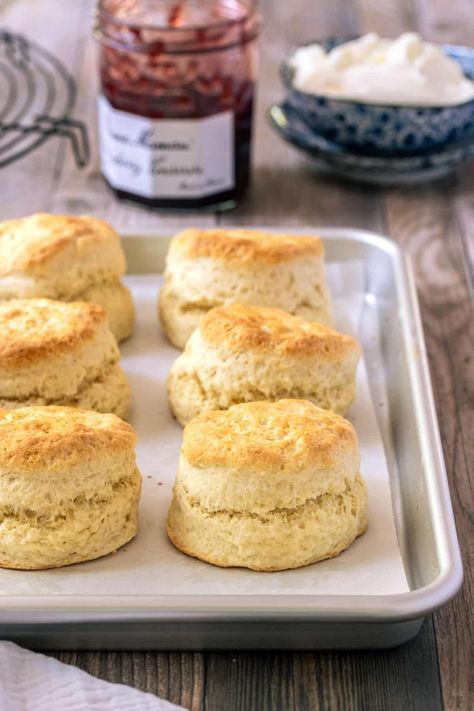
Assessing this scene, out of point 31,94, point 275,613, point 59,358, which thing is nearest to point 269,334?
point 59,358

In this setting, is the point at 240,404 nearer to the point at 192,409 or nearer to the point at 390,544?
the point at 192,409

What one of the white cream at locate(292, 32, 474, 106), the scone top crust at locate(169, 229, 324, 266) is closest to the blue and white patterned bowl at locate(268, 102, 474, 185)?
the white cream at locate(292, 32, 474, 106)

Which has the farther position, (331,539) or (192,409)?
(192,409)

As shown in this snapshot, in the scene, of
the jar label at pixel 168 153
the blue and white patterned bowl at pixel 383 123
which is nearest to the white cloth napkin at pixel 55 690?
the jar label at pixel 168 153

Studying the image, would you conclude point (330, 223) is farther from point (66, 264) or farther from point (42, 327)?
point (42, 327)

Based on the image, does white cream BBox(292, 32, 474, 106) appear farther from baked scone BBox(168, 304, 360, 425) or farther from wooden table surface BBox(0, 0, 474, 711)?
baked scone BBox(168, 304, 360, 425)

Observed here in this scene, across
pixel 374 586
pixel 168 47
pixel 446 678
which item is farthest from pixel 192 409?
pixel 168 47

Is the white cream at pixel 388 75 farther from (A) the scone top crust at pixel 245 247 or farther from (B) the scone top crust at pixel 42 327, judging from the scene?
(B) the scone top crust at pixel 42 327
